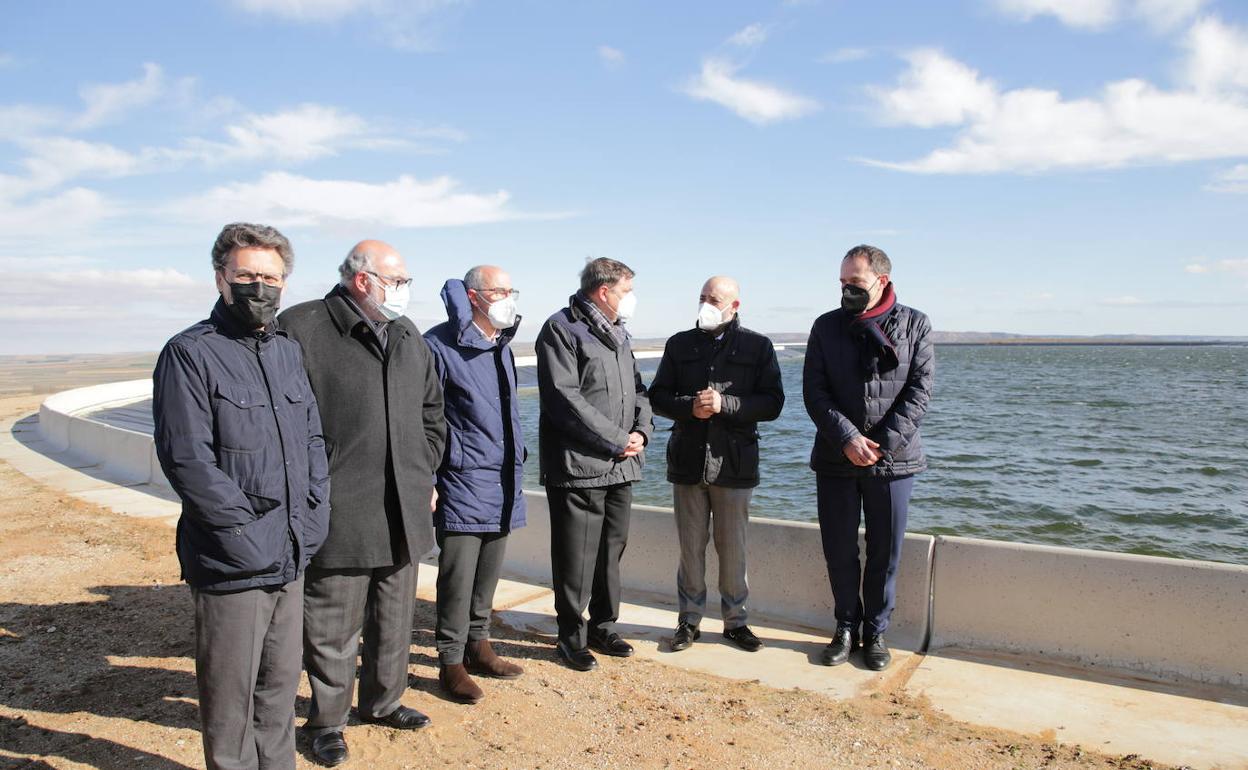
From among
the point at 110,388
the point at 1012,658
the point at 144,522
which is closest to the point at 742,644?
the point at 1012,658

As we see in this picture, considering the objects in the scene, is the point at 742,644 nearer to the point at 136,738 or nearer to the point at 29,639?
the point at 136,738

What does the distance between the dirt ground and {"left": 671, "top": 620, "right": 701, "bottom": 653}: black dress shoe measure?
242 millimetres

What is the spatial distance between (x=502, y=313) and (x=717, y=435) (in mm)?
1325

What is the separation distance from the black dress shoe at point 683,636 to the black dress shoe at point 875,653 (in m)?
0.87

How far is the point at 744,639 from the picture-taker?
4.43 m

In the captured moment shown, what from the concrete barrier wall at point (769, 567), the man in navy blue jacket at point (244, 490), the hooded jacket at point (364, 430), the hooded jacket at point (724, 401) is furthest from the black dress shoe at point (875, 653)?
the man in navy blue jacket at point (244, 490)

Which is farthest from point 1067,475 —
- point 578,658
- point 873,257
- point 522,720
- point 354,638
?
point 354,638

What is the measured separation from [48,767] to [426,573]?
112 inches

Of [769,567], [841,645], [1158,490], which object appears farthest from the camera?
[1158,490]

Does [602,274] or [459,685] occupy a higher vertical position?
[602,274]

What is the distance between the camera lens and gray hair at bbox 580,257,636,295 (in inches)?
165

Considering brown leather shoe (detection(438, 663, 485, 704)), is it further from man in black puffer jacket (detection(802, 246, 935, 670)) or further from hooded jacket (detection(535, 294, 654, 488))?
man in black puffer jacket (detection(802, 246, 935, 670))

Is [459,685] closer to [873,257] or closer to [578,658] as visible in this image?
[578,658]

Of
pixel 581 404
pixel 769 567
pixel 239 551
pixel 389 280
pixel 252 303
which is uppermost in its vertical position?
pixel 389 280
